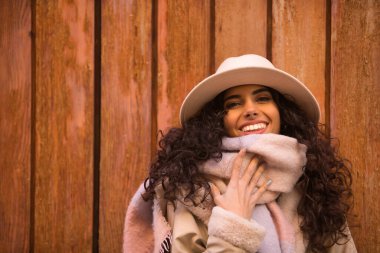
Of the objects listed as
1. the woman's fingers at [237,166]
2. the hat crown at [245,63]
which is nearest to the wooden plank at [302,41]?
the hat crown at [245,63]

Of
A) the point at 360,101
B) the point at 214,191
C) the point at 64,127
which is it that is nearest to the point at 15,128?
the point at 64,127

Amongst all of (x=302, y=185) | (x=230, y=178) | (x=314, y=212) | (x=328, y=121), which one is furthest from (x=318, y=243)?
(x=328, y=121)

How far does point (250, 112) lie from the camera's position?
1.38 m

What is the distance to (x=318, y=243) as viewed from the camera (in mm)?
1355

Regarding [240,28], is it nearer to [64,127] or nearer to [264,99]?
[264,99]

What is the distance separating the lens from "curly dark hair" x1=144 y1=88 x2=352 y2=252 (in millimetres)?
1358

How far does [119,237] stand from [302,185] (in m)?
0.78

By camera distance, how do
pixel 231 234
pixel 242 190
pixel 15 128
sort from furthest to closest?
pixel 15 128, pixel 242 190, pixel 231 234

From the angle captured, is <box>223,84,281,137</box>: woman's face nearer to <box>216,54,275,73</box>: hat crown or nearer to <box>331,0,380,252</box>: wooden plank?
<box>216,54,275,73</box>: hat crown

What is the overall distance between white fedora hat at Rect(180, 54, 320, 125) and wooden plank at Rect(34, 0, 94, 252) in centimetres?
46

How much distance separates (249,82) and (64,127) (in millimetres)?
788

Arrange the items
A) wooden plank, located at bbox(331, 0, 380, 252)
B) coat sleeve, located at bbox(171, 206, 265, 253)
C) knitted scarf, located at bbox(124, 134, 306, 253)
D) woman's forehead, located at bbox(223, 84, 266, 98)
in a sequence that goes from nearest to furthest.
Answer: coat sleeve, located at bbox(171, 206, 265, 253) < knitted scarf, located at bbox(124, 134, 306, 253) < woman's forehead, located at bbox(223, 84, 266, 98) < wooden plank, located at bbox(331, 0, 380, 252)

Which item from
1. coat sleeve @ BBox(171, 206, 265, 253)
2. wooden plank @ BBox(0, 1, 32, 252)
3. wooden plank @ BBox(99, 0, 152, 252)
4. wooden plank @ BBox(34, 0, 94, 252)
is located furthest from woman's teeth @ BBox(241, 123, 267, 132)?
wooden plank @ BBox(0, 1, 32, 252)

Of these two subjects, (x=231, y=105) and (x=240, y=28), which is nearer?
(x=231, y=105)
